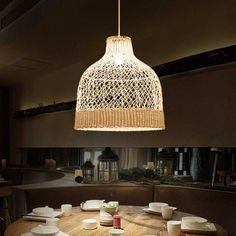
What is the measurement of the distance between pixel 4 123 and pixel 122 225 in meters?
6.22

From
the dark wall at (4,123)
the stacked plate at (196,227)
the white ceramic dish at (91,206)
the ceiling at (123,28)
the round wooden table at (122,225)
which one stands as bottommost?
the round wooden table at (122,225)

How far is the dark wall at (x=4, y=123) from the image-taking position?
781 cm

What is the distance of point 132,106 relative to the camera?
2.24m

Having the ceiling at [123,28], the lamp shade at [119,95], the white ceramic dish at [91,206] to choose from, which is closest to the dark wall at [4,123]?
the ceiling at [123,28]

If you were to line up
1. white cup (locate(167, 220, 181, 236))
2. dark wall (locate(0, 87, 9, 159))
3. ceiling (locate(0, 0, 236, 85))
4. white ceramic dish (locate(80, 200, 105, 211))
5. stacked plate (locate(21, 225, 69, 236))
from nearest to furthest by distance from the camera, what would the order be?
stacked plate (locate(21, 225, 69, 236))
white cup (locate(167, 220, 181, 236))
white ceramic dish (locate(80, 200, 105, 211))
ceiling (locate(0, 0, 236, 85))
dark wall (locate(0, 87, 9, 159))

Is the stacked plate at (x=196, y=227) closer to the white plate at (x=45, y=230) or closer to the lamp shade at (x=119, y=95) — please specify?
the lamp shade at (x=119, y=95)

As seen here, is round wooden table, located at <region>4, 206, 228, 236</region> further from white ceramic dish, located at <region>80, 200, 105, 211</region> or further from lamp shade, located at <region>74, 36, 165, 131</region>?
lamp shade, located at <region>74, 36, 165, 131</region>

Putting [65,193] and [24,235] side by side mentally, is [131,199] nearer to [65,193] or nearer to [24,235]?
[65,193]

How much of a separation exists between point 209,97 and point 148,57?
1248 millimetres

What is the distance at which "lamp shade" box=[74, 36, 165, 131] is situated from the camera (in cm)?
Answer: 219

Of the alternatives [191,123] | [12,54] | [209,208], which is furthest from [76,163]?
[209,208]

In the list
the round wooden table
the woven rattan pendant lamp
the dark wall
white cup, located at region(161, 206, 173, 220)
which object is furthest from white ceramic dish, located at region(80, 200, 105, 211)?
the dark wall

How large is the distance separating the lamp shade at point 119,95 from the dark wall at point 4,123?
5.97 m

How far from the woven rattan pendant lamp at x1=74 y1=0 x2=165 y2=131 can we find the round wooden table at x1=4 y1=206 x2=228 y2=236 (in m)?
0.70
